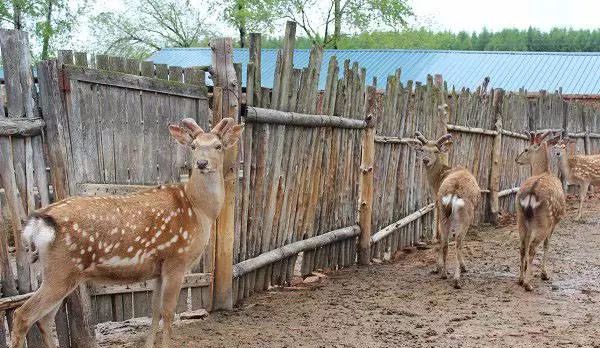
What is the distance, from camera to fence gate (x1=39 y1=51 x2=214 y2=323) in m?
5.14

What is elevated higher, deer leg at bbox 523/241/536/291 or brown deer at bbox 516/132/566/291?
brown deer at bbox 516/132/566/291

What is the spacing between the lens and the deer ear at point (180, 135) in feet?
18.4

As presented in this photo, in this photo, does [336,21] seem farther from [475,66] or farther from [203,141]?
[203,141]

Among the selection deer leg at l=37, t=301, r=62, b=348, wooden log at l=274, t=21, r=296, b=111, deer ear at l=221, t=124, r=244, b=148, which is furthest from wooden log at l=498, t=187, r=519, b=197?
deer leg at l=37, t=301, r=62, b=348

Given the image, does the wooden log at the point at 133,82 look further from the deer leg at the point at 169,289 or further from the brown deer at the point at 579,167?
the brown deer at the point at 579,167

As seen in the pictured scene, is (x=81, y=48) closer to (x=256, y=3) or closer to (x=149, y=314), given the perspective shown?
(x=256, y=3)

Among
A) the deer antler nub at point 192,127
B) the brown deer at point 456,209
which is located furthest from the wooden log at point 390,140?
the deer antler nub at point 192,127

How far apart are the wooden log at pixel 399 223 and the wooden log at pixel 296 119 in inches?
57.8

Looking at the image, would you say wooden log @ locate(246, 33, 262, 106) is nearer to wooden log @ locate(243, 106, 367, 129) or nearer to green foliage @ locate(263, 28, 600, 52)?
wooden log @ locate(243, 106, 367, 129)

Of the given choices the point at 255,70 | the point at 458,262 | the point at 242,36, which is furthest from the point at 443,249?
the point at 242,36

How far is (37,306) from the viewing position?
4.61 meters

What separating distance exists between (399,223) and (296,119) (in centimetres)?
335

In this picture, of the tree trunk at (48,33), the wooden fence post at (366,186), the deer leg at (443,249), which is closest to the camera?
the deer leg at (443,249)

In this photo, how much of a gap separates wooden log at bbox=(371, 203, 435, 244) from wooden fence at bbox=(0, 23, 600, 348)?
0.03 m
